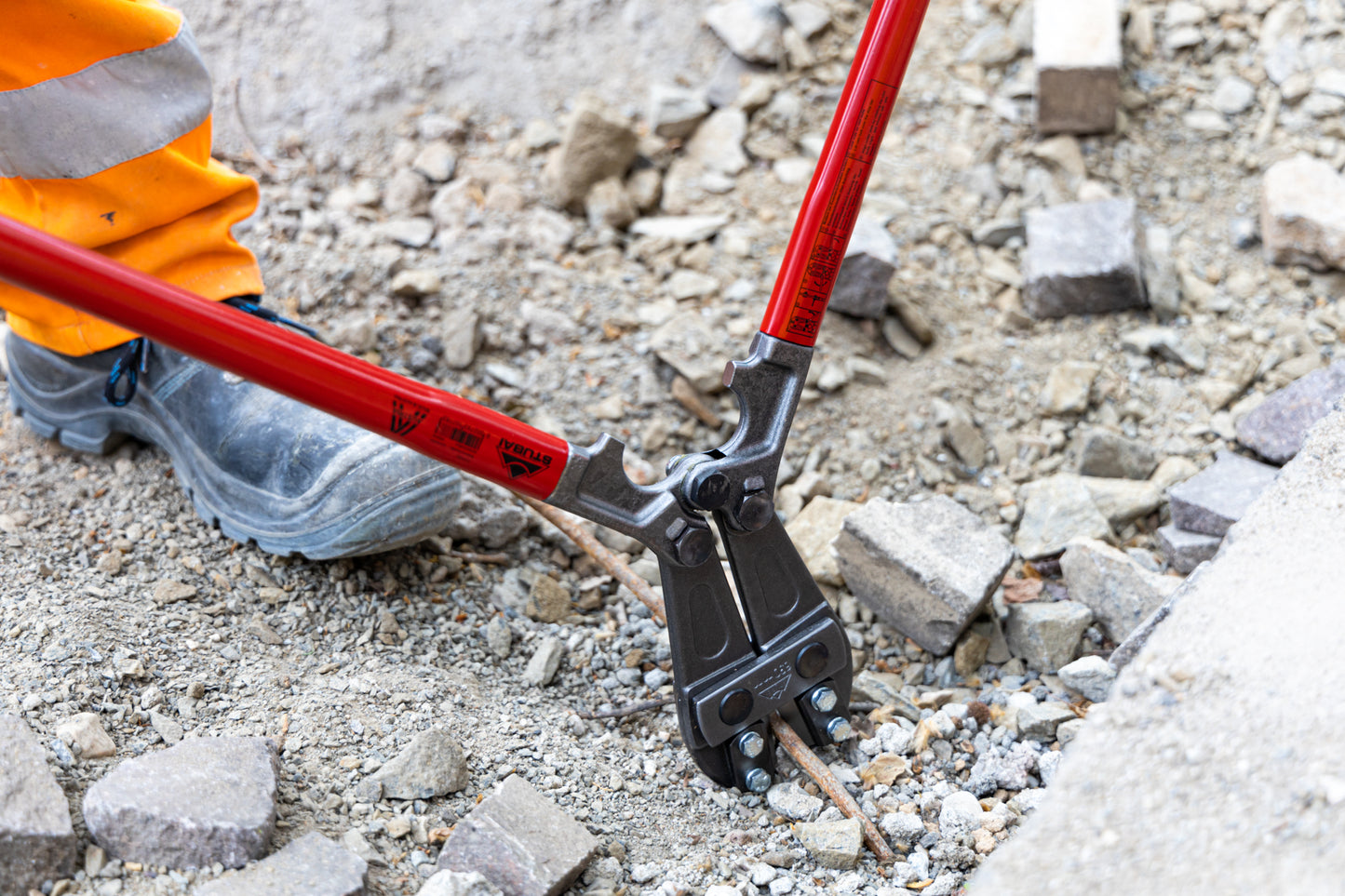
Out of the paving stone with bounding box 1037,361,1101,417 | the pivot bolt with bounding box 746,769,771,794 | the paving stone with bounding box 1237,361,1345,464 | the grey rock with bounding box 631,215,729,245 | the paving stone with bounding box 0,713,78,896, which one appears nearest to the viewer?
the paving stone with bounding box 0,713,78,896

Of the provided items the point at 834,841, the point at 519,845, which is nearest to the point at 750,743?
the point at 834,841

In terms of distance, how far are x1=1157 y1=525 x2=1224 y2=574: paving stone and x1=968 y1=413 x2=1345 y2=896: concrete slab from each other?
0.57 m

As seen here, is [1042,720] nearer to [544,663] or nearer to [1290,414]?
[544,663]

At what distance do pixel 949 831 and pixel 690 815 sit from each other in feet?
1.07

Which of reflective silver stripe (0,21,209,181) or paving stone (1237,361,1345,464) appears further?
paving stone (1237,361,1345,464)

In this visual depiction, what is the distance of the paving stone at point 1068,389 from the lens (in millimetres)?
2051

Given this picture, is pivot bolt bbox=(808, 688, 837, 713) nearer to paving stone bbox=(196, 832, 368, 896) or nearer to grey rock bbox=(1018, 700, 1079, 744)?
grey rock bbox=(1018, 700, 1079, 744)

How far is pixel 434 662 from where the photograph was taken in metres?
1.51

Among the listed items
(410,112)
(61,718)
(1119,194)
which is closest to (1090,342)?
(1119,194)

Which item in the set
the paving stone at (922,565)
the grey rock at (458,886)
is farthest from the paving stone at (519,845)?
the paving stone at (922,565)

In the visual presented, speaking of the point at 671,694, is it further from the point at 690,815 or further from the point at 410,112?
the point at 410,112

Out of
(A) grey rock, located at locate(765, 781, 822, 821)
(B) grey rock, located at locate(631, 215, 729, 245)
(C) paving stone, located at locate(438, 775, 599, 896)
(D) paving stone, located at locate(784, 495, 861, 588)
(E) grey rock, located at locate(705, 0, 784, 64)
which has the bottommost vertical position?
(A) grey rock, located at locate(765, 781, 822, 821)

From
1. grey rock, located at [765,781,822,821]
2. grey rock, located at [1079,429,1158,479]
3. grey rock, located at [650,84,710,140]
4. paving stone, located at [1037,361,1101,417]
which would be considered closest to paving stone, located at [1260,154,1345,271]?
paving stone, located at [1037,361,1101,417]

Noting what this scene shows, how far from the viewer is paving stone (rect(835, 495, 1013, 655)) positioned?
5.09ft
